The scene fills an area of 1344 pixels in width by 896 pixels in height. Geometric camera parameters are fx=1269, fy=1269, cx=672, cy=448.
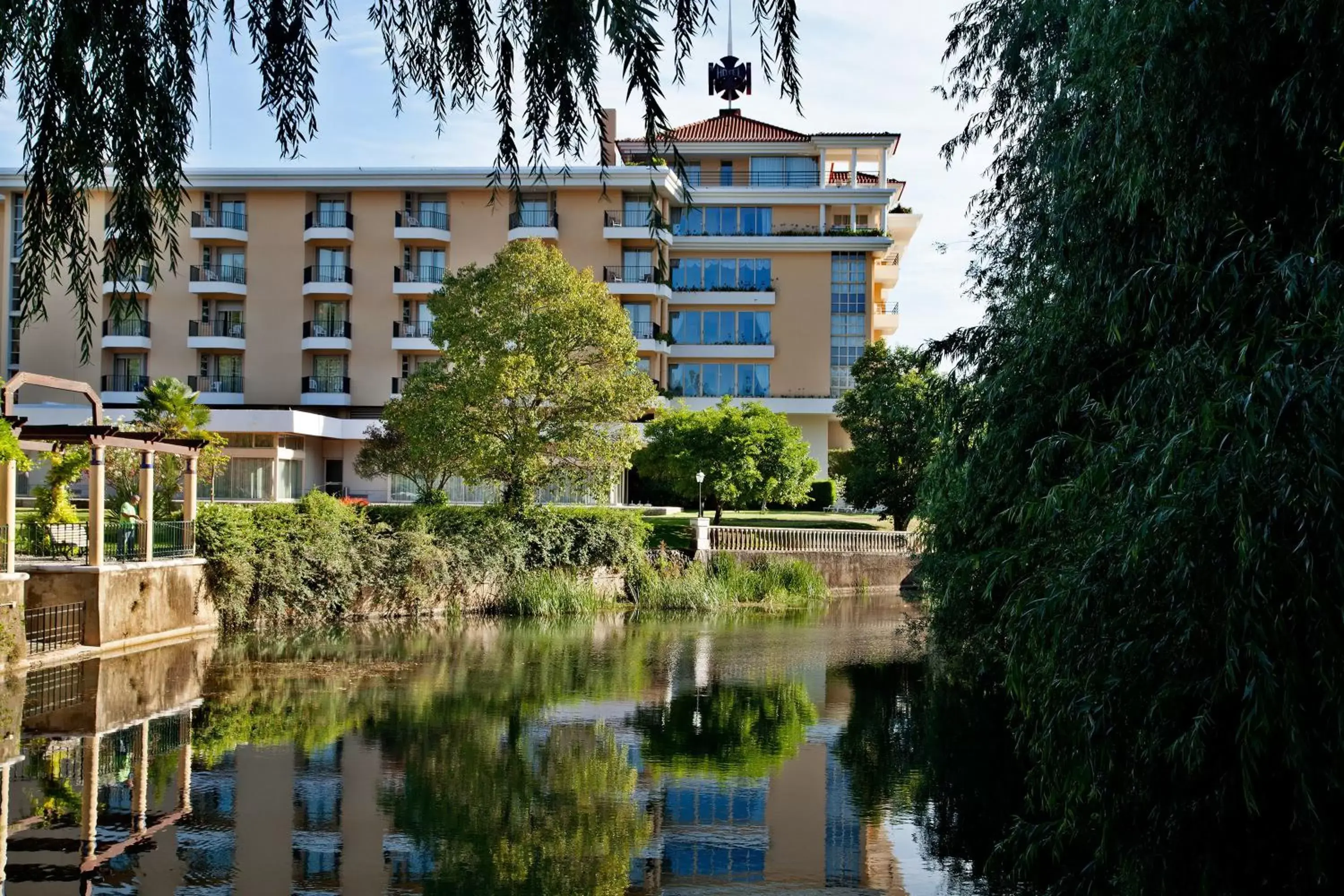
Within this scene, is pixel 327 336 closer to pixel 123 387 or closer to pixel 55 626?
pixel 123 387

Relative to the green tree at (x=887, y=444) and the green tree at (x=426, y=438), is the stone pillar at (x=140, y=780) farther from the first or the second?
the green tree at (x=887, y=444)

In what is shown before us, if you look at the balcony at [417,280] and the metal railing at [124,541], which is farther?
the balcony at [417,280]

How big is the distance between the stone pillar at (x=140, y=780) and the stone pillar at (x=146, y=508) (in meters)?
7.23

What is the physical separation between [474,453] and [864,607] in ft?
39.1

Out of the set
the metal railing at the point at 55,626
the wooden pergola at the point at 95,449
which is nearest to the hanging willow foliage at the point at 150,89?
the wooden pergola at the point at 95,449

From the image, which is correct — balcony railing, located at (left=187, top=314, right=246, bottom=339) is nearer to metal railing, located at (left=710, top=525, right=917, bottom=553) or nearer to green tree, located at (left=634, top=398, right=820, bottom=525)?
green tree, located at (left=634, top=398, right=820, bottom=525)

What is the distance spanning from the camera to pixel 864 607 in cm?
3606

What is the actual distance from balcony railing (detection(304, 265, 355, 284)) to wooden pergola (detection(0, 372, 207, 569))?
31090 millimetres

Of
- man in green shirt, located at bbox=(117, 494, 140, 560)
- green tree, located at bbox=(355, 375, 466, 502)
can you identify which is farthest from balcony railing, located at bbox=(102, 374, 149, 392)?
man in green shirt, located at bbox=(117, 494, 140, 560)

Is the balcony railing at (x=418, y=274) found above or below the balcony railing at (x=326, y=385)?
above

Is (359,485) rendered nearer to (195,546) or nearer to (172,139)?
(195,546)

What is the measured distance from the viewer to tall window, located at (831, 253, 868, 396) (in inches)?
2295

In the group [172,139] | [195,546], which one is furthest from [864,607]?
[172,139]

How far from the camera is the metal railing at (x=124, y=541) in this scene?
75.8 feet
